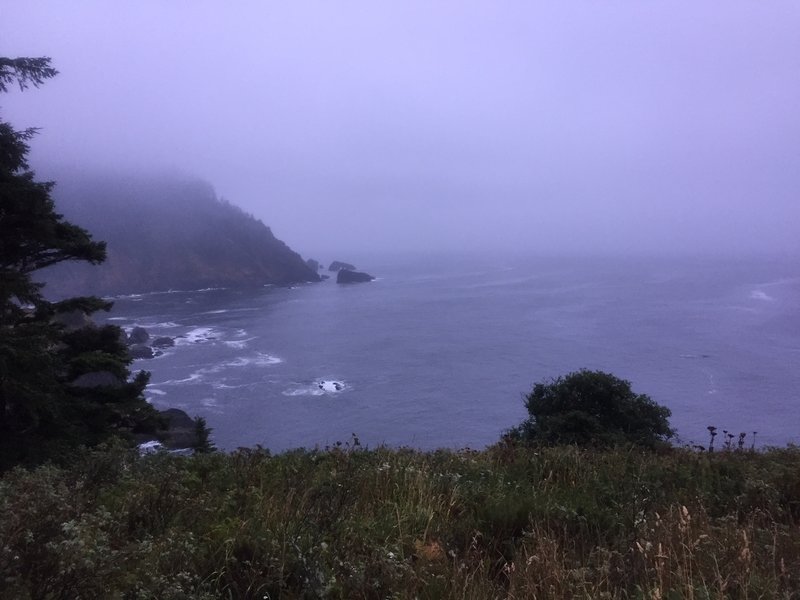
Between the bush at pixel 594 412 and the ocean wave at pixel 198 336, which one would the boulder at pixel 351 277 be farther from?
the bush at pixel 594 412

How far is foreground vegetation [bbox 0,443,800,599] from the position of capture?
9.71 feet

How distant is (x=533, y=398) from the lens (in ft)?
73.6

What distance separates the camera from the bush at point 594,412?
764 inches

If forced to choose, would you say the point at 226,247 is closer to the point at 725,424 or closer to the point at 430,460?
the point at 725,424

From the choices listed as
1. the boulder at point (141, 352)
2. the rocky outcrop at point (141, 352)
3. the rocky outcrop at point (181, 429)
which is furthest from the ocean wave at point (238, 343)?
the rocky outcrop at point (181, 429)

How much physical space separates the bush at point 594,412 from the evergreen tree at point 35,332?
40.6 ft

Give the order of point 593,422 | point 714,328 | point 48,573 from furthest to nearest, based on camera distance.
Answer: point 714,328, point 593,422, point 48,573

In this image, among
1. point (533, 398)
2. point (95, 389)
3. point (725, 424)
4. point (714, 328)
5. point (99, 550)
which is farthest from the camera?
point (714, 328)

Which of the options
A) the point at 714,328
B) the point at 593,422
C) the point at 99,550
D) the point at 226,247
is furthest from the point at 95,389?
the point at 226,247

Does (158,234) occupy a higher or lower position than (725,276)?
higher

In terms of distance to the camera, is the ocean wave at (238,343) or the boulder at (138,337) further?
the boulder at (138,337)

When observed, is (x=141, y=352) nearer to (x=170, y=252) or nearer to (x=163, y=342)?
(x=163, y=342)

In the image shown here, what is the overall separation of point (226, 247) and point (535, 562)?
13026 cm

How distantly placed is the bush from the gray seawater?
5.08m
